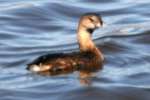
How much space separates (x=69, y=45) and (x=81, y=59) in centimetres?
233

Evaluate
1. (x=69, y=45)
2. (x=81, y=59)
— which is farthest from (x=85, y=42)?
(x=69, y=45)

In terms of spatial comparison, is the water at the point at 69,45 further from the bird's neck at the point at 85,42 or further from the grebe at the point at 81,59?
the bird's neck at the point at 85,42

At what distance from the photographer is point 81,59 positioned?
13695mm

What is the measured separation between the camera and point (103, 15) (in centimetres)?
1936

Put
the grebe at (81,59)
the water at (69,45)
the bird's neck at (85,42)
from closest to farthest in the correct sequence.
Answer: the water at (69,45)
the grebe at (81,59)
the bird's neck at (85,42)

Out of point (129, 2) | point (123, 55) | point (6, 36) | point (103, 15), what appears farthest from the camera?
point (129, 2)

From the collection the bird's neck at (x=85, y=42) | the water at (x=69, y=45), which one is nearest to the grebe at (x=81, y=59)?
the bird's neck at (x=85, y=42)

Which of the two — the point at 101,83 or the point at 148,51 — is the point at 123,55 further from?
the point at 101,83

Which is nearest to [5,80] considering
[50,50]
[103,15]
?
[50,50]

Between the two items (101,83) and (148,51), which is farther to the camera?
(148,51)

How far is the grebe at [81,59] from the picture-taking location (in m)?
13.0

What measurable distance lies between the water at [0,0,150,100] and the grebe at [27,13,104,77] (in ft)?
0.60

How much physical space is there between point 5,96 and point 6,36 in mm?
5134

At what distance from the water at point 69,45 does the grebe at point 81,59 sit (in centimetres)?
18
